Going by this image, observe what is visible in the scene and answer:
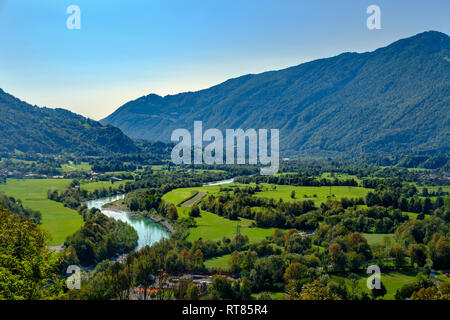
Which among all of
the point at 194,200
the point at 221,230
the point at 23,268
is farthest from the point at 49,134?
the point at 23,268

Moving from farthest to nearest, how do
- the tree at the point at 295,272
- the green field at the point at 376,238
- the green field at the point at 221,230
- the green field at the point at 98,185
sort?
the green field at the point at 98,185 < the green field at the point at 221,230 < the green field at the point at 376,238 < the tree at the point at 295,272

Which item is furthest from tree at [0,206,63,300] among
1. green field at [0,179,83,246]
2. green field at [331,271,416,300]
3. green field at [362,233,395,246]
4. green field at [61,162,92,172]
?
green field at [61,162,92,172]

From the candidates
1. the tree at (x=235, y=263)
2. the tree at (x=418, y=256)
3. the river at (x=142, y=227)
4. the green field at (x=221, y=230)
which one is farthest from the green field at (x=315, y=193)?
the tree at (x=235, y=263)

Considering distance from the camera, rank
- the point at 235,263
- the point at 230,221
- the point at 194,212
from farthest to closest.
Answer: the point at 194,212 → the point at 230,221 → the point at 235,263

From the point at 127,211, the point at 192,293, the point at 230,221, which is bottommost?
the point at 127,211

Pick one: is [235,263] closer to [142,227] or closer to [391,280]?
[391,280]

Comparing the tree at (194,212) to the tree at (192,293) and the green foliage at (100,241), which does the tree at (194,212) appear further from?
the tree at (192,293)
